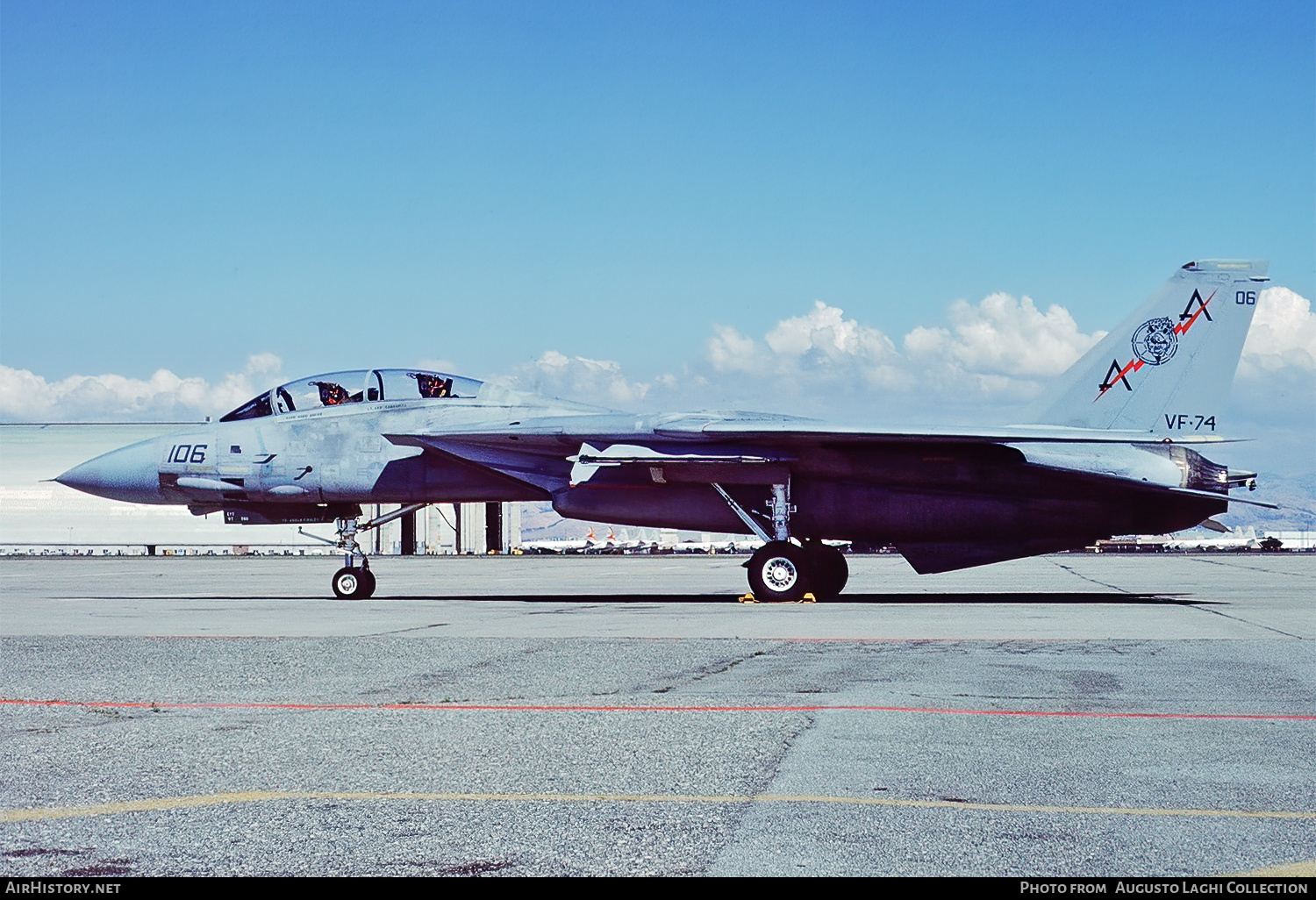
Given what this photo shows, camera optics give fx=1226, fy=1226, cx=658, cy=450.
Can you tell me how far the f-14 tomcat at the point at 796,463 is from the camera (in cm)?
1816

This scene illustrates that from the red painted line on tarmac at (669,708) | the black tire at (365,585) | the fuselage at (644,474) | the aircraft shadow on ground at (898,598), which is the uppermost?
the fuselage at (644,474)

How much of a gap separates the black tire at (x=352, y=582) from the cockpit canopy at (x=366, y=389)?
2690mm

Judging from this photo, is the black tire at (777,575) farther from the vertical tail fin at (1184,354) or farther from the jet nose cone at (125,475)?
the jet nose cone at (125,475)

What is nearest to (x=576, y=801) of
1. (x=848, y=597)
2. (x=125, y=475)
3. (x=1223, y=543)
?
(x=848, y=597)

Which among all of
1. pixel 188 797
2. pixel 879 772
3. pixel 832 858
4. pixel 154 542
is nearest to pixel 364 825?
pixel 188 797

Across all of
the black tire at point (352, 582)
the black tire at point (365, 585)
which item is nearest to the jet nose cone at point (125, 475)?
the black tire at point (352, 582)

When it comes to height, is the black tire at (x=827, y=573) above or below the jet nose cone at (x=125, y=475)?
below

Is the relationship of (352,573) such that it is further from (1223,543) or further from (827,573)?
(1223,543)

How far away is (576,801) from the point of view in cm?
471

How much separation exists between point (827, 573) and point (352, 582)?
7.54m
